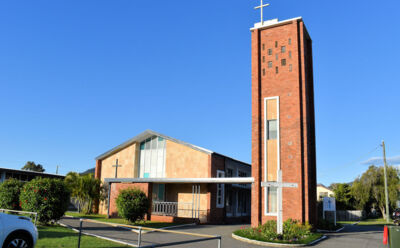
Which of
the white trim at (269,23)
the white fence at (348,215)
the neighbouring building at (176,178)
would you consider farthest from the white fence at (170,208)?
the white fence at (348,215)

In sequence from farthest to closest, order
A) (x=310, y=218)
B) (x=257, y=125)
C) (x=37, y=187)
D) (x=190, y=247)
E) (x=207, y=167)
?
(x=207, y=167), (x=257, y=125), (x=310, y=218), (x=37, y=187), (x=190, y=247)

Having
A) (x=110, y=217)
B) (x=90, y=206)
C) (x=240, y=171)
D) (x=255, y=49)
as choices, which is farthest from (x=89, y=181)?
(x=255, y=49)

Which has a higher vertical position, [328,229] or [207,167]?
[207,167]

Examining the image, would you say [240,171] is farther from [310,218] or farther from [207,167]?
[310,218]

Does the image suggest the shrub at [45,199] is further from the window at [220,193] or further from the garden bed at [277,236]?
→ the window at [220,193]

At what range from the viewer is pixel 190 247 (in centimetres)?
1283

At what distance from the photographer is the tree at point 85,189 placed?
28.6m

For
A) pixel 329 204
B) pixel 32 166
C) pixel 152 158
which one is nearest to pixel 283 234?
pixel 329 204

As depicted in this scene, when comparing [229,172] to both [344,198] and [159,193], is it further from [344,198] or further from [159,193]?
[344,198]

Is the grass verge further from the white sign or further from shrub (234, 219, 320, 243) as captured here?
the white sign

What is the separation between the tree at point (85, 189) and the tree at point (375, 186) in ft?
100

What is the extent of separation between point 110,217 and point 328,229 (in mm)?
15392

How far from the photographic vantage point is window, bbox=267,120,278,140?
20.7 metres

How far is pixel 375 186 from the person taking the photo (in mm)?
40188
